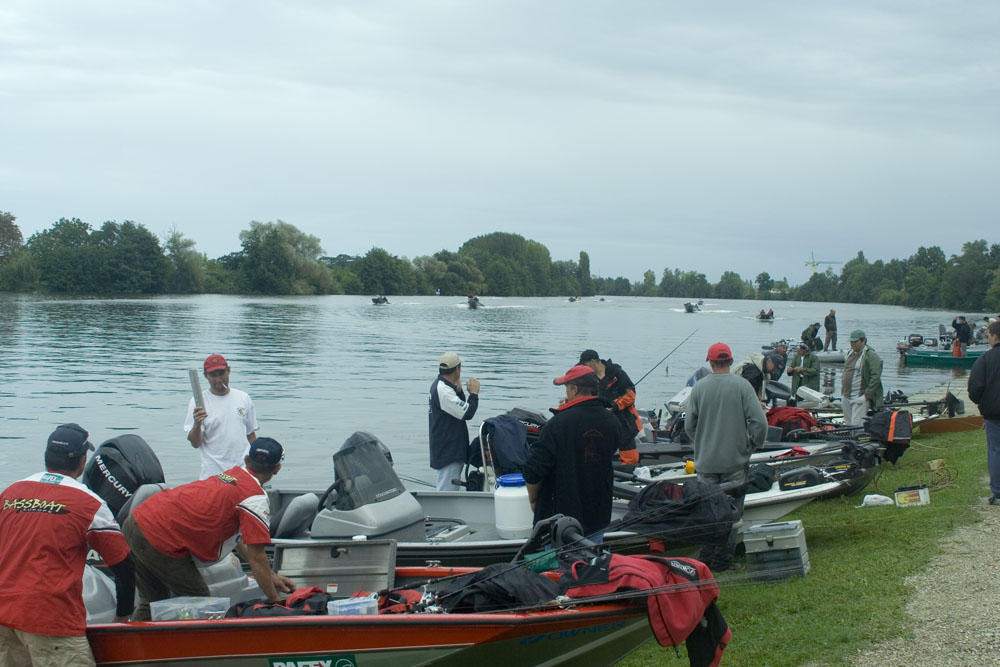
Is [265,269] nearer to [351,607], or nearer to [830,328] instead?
[830,328]

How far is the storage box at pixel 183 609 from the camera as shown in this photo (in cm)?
543

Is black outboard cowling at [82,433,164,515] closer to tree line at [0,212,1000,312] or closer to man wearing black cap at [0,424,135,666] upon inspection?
man wearing black cap at [0,424,135,666]

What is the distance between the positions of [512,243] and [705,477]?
596ft

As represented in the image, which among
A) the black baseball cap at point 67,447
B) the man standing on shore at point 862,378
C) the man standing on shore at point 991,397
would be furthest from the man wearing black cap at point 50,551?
the man standing on shore at point 862,378

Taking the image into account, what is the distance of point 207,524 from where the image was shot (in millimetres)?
5188

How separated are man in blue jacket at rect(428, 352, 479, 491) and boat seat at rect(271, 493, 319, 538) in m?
1.77

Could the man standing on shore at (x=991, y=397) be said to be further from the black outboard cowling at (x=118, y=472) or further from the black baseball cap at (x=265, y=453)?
the black outboard cowling at (x=118, y=472)

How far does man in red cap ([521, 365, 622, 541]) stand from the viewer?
595 centimetres

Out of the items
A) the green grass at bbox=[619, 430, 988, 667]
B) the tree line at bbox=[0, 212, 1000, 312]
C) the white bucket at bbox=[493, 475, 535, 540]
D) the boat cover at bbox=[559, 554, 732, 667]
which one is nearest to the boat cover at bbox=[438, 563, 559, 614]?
the boat cover at bbox=[559, 554, 732, 667]

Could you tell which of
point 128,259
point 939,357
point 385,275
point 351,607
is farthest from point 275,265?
point 351,607

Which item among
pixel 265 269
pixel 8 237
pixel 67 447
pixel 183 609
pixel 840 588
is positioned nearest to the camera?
pixel 67 447

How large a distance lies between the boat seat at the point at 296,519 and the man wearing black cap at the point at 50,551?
2.89 meters

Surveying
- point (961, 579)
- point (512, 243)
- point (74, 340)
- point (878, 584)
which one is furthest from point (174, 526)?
point (512, 243)

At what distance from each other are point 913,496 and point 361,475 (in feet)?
19.3
